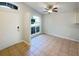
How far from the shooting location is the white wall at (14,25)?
1.09 metres

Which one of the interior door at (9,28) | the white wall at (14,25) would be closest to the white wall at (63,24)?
the white wall at (14,25)

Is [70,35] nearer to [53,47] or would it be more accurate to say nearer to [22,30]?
[53,47]

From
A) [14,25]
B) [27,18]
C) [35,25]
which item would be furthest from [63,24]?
[14,25]

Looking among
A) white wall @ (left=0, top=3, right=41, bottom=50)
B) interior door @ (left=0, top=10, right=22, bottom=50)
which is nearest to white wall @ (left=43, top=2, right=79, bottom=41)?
white wall @ (left=0, top=3, right=41, bottom=50)

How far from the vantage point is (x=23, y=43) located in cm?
112

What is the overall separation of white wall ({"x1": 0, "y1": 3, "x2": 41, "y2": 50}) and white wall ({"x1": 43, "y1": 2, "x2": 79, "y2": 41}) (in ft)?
0.74

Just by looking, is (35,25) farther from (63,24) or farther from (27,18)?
(63,24)

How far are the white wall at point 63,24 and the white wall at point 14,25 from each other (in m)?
0.23

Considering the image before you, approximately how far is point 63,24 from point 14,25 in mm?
635

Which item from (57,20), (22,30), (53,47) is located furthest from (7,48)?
(57,20)

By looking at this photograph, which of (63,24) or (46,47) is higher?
(63,24)

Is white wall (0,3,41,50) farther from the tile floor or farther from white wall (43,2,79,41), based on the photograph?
white wall (43,2,79,41)

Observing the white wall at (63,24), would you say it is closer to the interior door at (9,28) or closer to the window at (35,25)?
the window at (35,25)

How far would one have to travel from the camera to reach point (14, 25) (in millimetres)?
1111
